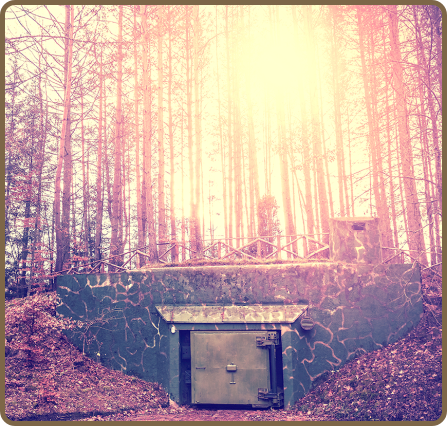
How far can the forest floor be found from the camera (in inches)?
256

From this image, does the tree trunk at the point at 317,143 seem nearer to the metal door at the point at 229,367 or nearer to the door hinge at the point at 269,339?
the door hinge at the point at 269,339

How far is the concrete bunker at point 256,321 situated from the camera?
7828 mm

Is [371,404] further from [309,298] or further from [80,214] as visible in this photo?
[80,214]

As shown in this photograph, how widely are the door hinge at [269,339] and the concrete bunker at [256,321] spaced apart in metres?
0.02

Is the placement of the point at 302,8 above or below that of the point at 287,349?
above

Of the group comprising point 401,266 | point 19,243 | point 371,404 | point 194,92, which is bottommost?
point 371,404

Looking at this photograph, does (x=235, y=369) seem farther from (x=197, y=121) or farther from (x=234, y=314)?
(x=197, y=121)

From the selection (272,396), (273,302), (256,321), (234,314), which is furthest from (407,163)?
(272,396)

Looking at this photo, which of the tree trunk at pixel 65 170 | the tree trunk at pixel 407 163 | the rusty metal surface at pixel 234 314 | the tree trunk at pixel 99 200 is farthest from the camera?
the tree trunk at pixel 99 200

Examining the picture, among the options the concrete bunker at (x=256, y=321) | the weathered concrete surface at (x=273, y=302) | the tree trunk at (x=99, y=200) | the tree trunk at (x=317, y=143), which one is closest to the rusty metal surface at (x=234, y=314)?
the concrete bunker at (x=256, y=321)

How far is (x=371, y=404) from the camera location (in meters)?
6.62

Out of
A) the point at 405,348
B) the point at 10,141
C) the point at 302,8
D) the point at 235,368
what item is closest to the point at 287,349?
the point at 235,368

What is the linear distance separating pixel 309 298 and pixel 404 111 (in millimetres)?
6147

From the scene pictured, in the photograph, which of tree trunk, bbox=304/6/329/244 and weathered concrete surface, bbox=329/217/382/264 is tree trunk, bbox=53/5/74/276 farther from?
tree trunk, bbox=304/6/329/244
